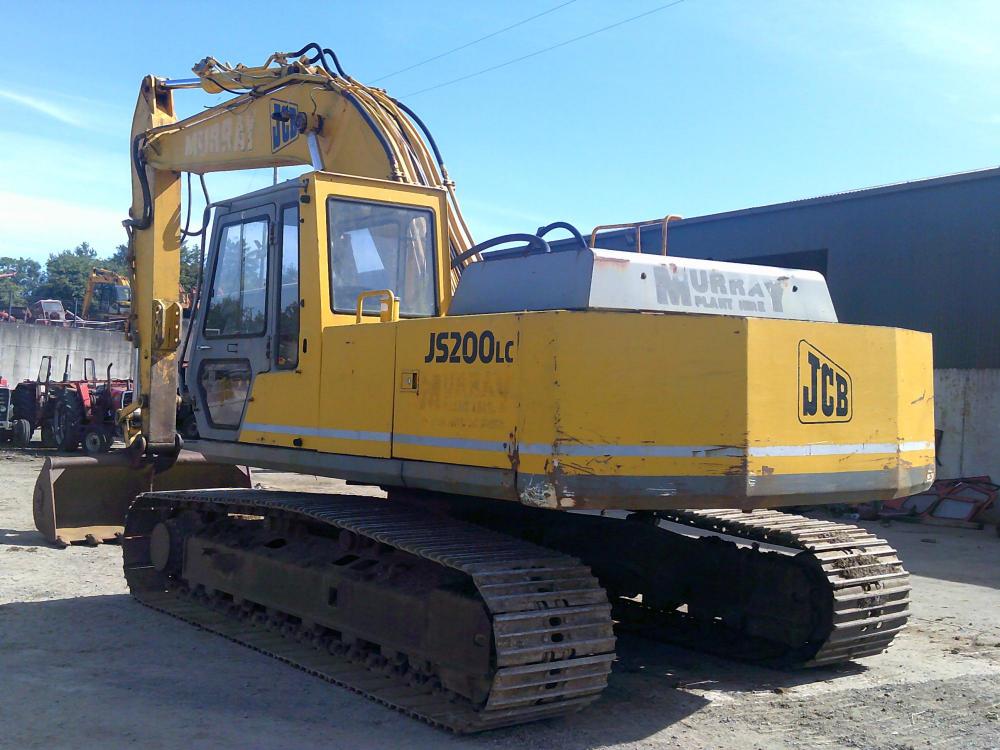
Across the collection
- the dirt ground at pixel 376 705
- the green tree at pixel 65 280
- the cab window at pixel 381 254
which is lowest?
the dirt ground at pixel 376 705

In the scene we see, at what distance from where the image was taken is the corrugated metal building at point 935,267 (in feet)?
50.3

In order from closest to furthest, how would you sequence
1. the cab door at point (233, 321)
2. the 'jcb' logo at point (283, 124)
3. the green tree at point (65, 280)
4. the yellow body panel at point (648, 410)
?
the yellow body panel at point (648, 410) → the cab door at point (233, 321) → the 'jcb' logo at point (283, 124) → the green tree at point (65, 280)

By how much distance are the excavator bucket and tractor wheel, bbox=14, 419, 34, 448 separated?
1429 cm

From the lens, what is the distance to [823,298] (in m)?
5.75

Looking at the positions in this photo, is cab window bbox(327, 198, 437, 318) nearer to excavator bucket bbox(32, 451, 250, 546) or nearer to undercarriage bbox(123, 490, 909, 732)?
undercarriage bbox(123, 490, 909, 732)

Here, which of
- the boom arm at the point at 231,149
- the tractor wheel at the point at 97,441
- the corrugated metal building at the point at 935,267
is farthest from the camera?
the tractor wheel at the point at 97,441

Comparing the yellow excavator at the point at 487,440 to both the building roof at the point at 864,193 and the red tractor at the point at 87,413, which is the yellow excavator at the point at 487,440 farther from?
the red tractor at the point at 87,413

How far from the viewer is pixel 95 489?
10273mm

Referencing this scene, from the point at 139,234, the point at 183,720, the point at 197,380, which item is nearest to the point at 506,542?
the point at 183,720

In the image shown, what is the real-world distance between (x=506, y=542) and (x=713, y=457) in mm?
1333

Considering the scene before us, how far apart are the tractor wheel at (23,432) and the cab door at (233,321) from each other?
18.1 metres

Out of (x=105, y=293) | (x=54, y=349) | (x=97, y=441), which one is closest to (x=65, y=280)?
(x=105, y=293)

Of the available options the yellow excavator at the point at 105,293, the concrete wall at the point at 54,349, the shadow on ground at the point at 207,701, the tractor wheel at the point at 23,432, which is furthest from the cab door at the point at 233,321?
the concrete wall at the point at 54,349

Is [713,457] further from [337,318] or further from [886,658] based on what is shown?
[886,658]
